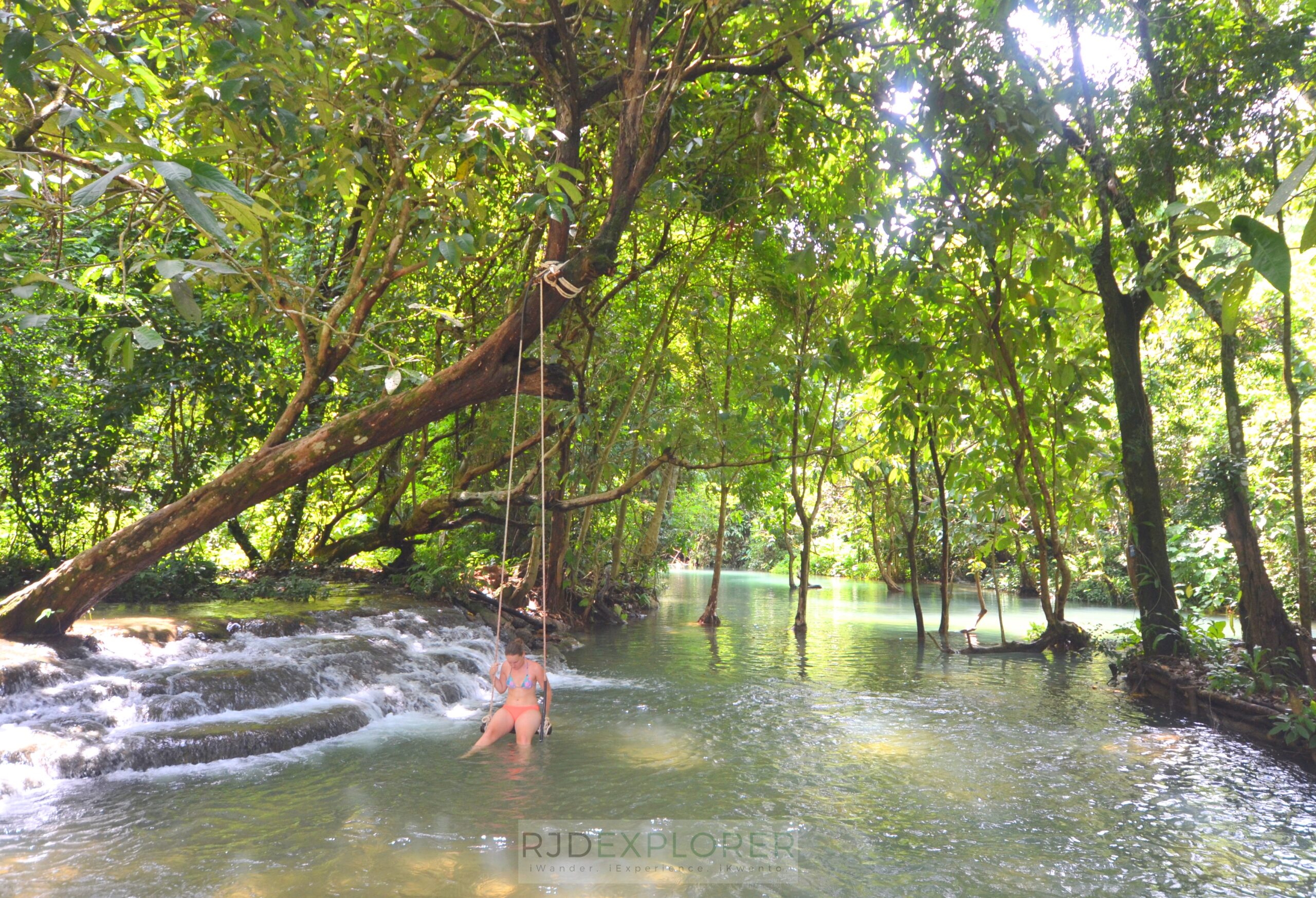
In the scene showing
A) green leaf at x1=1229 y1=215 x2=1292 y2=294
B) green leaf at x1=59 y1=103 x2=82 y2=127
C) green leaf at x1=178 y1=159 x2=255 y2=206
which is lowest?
green leaf at x1=1229 y1=215 x2=1292 y2=294

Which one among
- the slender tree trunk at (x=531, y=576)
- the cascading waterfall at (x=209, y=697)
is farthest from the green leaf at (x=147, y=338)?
the slender tree trunk at (x=531, y=576)

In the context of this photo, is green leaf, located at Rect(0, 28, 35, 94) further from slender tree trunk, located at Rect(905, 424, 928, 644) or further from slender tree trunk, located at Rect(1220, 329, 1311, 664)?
slender tree trunk, located at Rect(905, 424, 928, 644)

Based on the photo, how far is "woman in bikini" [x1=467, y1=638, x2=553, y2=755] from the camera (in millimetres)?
6215

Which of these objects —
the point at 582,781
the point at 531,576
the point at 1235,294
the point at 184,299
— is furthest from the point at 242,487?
the point at 1235,294

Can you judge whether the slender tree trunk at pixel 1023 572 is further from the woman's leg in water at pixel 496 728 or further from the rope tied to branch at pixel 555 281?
the rope tied to branch at pixel 555 281

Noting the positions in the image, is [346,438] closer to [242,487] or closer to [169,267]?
[242,487]

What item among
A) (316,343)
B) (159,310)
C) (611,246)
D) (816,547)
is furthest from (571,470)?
(816,547)

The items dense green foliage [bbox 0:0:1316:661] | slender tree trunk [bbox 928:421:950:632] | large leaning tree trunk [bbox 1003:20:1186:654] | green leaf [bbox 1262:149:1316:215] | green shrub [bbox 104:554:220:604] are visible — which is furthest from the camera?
slender tree trunk [bbox 928:421:950:632]

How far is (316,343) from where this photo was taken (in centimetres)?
951

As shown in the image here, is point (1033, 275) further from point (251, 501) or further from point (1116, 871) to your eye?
point (251, 501)

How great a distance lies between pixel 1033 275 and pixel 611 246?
3.24m

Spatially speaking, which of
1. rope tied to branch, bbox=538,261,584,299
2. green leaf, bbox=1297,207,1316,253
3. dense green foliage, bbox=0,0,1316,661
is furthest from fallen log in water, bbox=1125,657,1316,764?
green leaf, bbox=1297,207,1316,253

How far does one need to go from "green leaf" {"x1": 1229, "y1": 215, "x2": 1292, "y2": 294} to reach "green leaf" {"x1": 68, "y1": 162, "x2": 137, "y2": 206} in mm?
1659

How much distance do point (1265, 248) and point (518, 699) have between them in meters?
6.09
